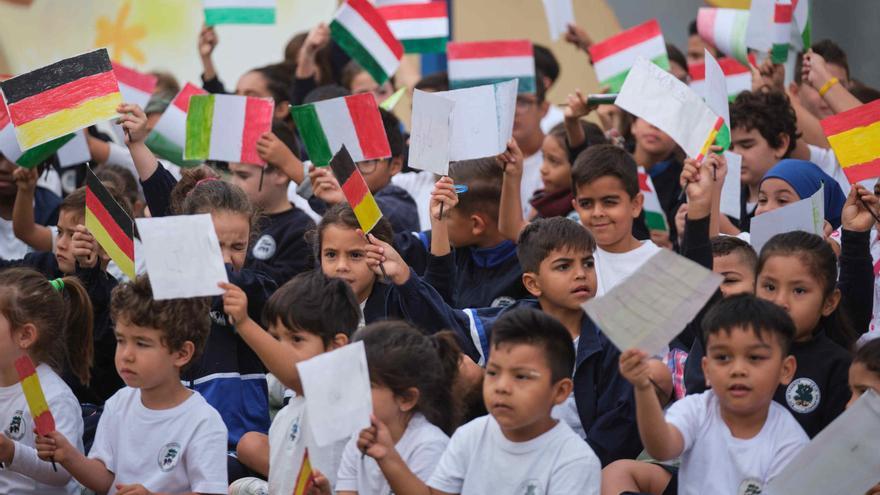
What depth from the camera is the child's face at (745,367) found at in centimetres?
346

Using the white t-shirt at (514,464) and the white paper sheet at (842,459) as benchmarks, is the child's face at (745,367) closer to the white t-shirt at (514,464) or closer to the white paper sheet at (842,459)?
the white paper sheet at (842,459)

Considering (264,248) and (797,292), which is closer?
(797,292)

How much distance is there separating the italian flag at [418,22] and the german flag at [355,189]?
292cm

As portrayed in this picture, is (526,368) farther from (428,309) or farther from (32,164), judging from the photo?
(32,164)

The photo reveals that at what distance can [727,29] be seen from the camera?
619cm

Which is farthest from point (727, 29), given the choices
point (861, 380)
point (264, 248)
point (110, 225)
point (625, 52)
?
point (110, 225)

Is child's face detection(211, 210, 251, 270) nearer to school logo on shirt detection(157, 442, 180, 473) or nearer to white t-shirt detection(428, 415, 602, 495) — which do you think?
school logo on shirt detection(157, 442, 180, 473)

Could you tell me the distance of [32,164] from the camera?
17.6ft

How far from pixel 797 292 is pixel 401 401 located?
124 cm

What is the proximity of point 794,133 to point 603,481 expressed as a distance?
236 centimetres

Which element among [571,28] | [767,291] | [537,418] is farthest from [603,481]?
[571,28]

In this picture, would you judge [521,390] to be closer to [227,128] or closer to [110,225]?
[110,225]

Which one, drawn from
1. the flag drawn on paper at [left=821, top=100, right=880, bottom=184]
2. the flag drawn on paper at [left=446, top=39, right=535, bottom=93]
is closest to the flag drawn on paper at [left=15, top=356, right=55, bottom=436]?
the flag drawn on paper at [left=821, top=100, right=880, bottom=184]

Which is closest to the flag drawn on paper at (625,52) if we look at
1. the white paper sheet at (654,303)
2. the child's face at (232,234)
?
the child's face at (232,234)
